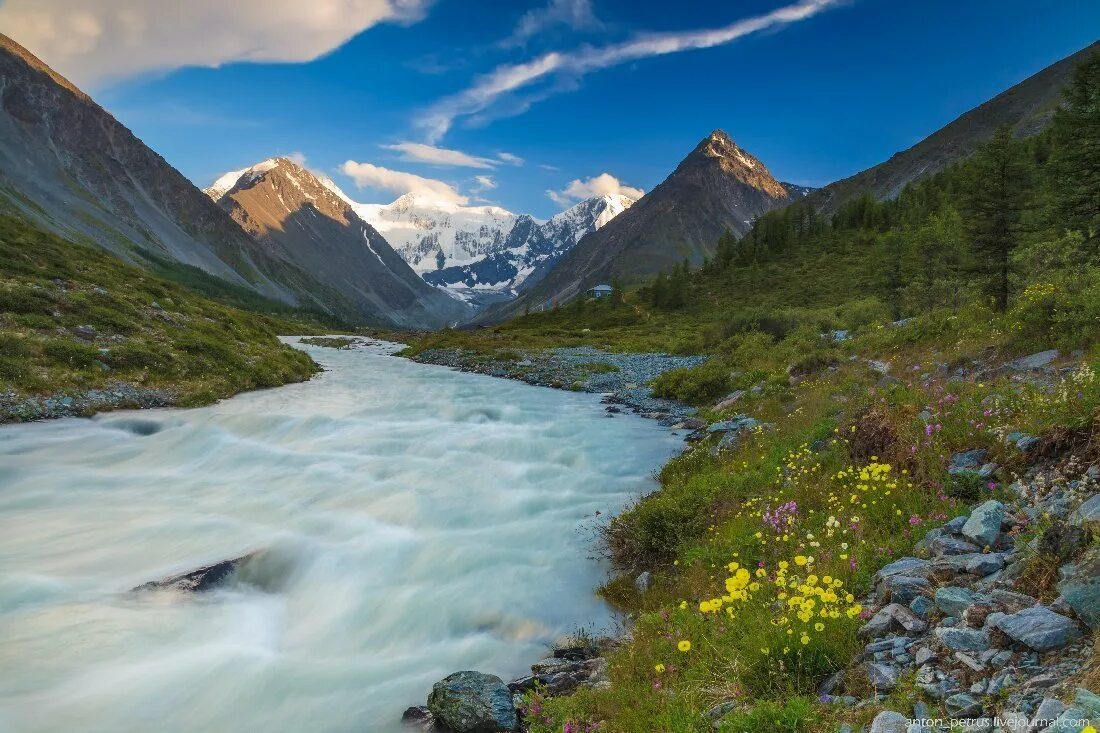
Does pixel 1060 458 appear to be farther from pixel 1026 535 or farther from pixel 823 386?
pixel 823 386

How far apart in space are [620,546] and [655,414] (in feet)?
44.9

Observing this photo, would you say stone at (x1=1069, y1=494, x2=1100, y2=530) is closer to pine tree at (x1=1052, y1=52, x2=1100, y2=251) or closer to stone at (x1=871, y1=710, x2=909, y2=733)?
stone at (x1=871, y1=710, x2=909, y2=733)

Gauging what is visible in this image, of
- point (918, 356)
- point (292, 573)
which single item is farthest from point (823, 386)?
point (292, 573)

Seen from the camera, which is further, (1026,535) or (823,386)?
(823,386)

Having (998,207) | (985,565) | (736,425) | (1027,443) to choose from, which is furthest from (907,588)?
(998,207)

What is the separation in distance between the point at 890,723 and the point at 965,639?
41.7 inches

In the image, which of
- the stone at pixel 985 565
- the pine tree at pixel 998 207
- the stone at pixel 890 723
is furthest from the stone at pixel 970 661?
the pine tree at pixel 998 207

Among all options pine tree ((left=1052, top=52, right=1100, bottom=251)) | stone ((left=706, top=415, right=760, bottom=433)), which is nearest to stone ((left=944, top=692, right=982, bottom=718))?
stone ((left=706, top=415, right=760, bottom=433))

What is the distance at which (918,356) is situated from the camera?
55.4ft

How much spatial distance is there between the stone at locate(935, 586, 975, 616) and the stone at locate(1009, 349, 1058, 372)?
8.94 m

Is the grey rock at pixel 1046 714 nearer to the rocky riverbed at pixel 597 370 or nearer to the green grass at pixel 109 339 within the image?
the rocky riverbed at pixel 597 370

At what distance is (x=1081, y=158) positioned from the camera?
2059cm

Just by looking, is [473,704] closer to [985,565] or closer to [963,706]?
[963,706]

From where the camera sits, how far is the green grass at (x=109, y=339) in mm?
22922
